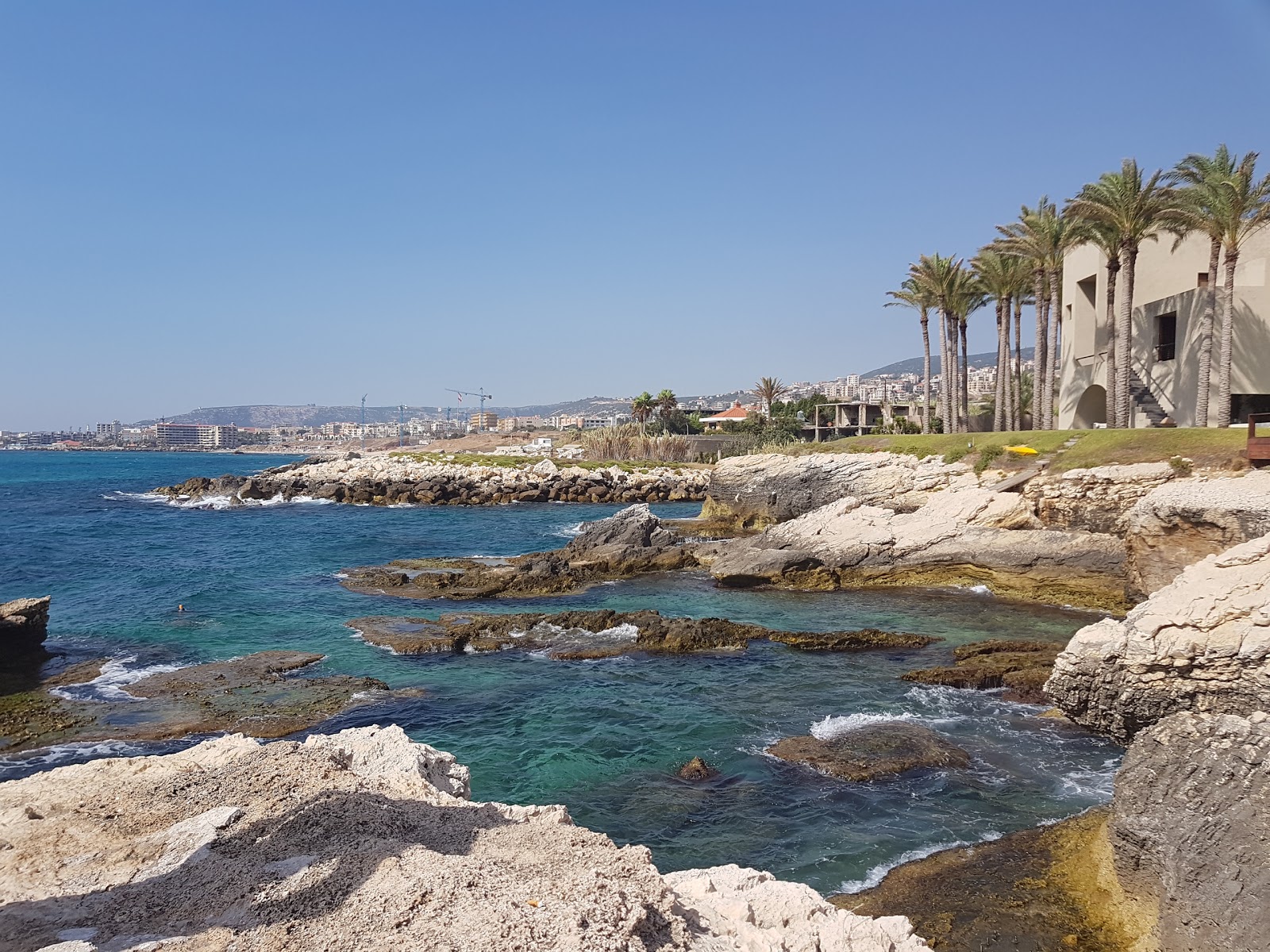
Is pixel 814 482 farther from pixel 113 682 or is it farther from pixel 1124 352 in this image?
pixel 113 682

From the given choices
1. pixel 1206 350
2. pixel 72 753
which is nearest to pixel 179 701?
pixel 72 753

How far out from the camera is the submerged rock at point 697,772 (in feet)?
40.0

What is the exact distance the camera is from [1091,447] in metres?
30.2

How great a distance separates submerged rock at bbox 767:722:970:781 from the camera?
1220 cm

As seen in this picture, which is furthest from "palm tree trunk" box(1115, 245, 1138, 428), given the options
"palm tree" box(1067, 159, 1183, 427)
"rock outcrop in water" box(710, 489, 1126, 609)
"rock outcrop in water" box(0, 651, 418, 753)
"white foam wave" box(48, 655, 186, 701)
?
"white foam wave" box(48, 655, 186, 701)

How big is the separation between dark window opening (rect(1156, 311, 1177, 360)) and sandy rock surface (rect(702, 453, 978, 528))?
50.6ft

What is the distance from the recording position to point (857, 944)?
5.66 m

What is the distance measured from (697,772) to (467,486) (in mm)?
54709

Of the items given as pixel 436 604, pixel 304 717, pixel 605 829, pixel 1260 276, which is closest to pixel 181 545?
pixel 436 604

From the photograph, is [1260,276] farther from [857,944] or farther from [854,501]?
[857,944]

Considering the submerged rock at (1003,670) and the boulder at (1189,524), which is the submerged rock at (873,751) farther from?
the boulder at (1189,524)

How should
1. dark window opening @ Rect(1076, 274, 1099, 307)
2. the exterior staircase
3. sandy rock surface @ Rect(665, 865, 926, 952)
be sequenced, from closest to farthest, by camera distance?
sandy rock surface @ Rect(665, 865, 926, 952) → the exterior staircase → dark window opening @ Rect(1076, 274, 1099, 307)

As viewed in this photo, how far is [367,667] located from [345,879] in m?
13.8

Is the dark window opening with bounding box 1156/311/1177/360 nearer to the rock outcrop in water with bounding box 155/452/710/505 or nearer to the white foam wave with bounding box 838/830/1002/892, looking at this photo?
the rock outcrop in water with bounding box 155/452/710/505
